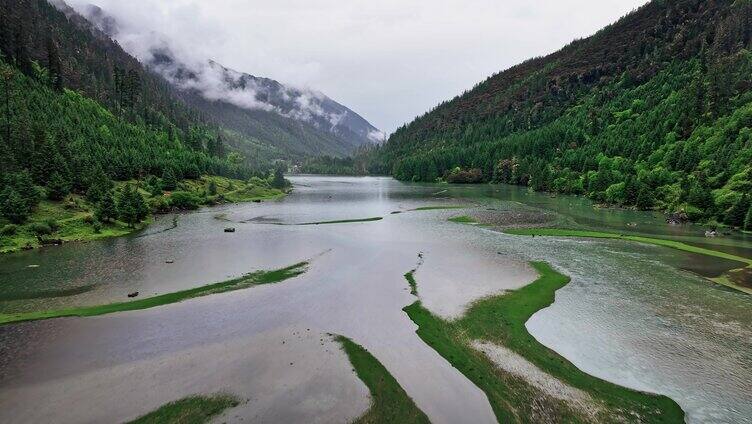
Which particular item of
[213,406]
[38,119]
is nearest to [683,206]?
[213,406]

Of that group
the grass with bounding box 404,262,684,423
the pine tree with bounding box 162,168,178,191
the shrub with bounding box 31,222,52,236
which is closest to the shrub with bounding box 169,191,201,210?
the pine tree with bounding box 162,168,178,191

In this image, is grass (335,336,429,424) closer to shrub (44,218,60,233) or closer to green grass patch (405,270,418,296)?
green grass patch (405,270,418,296)

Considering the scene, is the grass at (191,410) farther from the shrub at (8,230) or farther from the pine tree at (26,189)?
the pine tree at (26,189)

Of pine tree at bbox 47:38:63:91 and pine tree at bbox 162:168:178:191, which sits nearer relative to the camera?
pine tree at bbox 162:168:178:191

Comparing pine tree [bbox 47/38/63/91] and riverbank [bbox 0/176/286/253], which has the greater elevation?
pine tree [bbox 47/38/63/91]

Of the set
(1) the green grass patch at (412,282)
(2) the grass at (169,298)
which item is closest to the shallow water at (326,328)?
(1) the green grass patch at (412,282)

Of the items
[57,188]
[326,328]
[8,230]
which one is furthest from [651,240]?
[57,188]

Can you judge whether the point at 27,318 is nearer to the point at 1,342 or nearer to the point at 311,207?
the point at 1,342

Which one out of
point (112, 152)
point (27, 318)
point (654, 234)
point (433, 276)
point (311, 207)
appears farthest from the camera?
point (311, 207)
